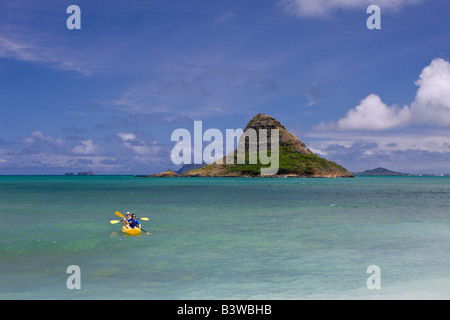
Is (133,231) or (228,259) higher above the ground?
(133,231)

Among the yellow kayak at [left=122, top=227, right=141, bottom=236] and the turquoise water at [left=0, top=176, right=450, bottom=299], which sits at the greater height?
the yellow kayak at [left=122, top=227, right=141, bottom=236]

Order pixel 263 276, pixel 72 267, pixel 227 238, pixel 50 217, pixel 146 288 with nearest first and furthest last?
pixel 146 288 < pixel 263 276 < pixel 72 267 < pixel 227 238 < pixel 50 217

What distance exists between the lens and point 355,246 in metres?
24.9

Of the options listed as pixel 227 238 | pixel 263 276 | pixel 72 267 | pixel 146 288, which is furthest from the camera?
pixel 227 238

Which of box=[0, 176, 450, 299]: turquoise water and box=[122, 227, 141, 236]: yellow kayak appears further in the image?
box=[122, 227, 141, 236]: yellow kayak

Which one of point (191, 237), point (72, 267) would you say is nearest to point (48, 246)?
point (72, 267)

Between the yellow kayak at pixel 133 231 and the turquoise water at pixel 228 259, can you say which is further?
the yellow kayak at pixel 133 231

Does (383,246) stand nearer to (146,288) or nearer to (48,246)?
(146,288)

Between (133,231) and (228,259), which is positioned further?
(133,231)

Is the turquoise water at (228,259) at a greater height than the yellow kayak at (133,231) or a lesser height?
lesser
